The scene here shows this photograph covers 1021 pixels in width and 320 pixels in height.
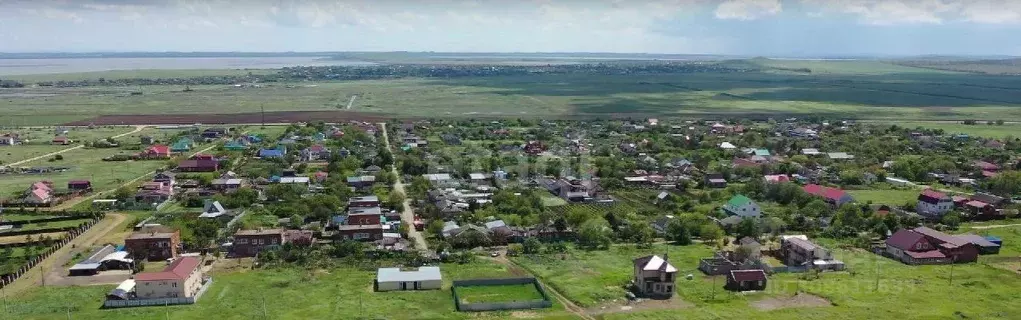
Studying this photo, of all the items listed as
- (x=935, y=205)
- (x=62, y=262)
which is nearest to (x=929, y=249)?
(x=935, y=205)

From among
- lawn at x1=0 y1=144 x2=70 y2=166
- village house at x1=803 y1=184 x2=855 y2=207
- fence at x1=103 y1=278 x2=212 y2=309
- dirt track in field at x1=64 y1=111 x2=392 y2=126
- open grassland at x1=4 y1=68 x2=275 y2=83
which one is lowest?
open grassland at x1=4 y1=68 x2=275 y2=83

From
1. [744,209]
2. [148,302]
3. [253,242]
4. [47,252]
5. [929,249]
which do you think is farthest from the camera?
[744,209]

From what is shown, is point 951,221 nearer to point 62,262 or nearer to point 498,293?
point 498,293

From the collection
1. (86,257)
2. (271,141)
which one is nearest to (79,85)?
(271,141)

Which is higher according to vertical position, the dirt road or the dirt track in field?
the dirt road

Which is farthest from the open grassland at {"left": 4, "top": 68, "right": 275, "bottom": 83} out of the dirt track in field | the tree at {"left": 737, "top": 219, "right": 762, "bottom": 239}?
the tree at {"left": 737, "top": 219, "right": 762, "bottom": 239}

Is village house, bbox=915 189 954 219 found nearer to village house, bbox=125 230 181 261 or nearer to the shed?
the shed
